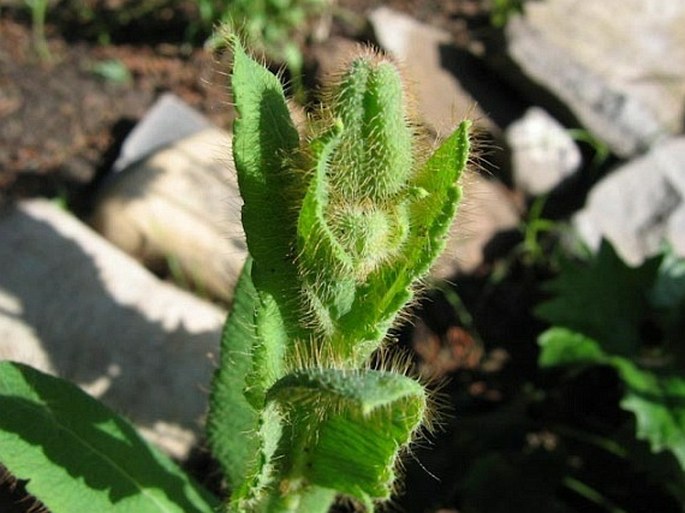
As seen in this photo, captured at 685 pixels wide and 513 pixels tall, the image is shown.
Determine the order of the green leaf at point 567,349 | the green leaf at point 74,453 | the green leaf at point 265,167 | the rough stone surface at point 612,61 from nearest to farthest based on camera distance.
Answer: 1. the green leaf at point 265,167
2. the green leaf at point 74,453
3. the green leaf at point 567,349
4. the rough stone surface at point 612,61

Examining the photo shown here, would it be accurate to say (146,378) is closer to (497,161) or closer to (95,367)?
(95,367)

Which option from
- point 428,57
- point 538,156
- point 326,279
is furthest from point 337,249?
point 428,57

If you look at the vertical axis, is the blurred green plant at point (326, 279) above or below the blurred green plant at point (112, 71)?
above

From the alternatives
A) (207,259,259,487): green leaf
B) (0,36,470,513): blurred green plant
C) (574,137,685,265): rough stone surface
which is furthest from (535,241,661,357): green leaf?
(0,36,470,513): blurred green plant

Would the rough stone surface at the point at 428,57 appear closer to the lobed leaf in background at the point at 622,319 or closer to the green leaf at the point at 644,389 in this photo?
the lobed leaf in background at the point at 622,319

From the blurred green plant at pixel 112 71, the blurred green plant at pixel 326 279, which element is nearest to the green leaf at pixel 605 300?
the blurred green plant at pixel 326 279

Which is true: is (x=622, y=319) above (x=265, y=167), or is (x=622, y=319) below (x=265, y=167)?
below

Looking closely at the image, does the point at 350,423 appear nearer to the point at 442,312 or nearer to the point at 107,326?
the point at 107,326

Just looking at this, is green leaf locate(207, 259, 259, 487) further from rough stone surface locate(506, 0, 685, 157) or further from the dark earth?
rough stone surface locate(506, 0, 685, 157)
